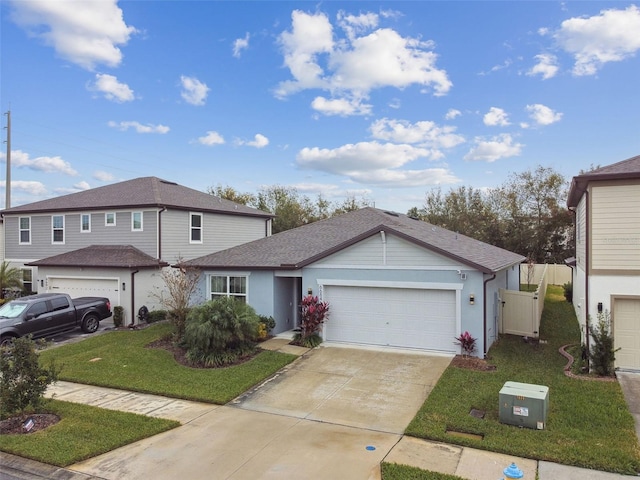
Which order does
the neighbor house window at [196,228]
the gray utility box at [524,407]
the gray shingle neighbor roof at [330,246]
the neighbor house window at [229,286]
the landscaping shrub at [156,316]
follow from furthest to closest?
the neighbor house window at [196,228] < the landscaping shrub at [156,316] < the neighbor house window at [229,286] < the gray shingle neighbor roof at [330,246] < the gray utility box at [524,407]

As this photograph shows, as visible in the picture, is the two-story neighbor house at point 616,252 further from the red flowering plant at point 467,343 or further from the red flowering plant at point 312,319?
the red flowering plant at point 312,319

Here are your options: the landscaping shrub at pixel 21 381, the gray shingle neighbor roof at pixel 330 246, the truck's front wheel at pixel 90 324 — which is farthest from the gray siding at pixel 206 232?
the landscaping shrub at pixel 21 381

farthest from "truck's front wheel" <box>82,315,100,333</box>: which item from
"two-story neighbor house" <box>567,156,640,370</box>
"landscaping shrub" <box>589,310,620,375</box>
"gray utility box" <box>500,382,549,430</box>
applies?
"two-story neighbor house" <box>567,156,640,370</box>

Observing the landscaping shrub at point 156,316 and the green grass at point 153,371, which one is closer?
the green grass at point 153,371

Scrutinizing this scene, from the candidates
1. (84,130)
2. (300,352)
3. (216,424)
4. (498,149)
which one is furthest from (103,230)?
(498,149)

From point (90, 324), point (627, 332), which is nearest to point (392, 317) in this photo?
point (627, 332)

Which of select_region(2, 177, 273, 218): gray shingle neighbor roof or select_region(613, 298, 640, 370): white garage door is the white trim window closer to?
select_region(2, 177, 273, 218): gray shingle neighbor roof
